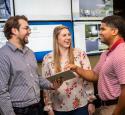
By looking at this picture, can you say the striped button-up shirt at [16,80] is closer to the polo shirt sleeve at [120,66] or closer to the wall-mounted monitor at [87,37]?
the polo shirt sleeve at [120,66]

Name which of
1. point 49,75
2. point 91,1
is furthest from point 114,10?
point 49,75

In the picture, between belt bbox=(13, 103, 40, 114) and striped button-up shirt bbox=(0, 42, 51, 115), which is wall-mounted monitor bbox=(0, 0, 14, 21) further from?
belt bbox=(13, 103, 40, 114)

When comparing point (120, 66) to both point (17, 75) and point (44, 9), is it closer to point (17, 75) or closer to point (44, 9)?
point (17, 75)

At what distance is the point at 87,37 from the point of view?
3.49m

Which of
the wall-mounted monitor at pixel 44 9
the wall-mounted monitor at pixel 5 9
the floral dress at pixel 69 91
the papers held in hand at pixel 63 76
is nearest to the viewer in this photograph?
the papers held in hand at pixel 63 76

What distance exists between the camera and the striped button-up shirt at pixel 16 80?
1911 mm

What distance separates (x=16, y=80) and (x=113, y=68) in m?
0.79

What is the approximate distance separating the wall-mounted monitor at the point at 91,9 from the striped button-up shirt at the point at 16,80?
56.5 inches

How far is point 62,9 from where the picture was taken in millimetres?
3221

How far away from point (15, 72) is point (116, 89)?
2.75 ft

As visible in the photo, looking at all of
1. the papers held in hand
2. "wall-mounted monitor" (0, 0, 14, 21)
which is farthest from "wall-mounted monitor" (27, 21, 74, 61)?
the papers held in hand

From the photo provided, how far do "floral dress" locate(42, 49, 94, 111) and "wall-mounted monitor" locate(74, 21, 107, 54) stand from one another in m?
0.83

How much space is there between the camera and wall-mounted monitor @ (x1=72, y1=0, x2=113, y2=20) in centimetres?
336

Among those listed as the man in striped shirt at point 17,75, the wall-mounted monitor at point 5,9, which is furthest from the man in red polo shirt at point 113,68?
the wall-mounted monitor at point 5,9
